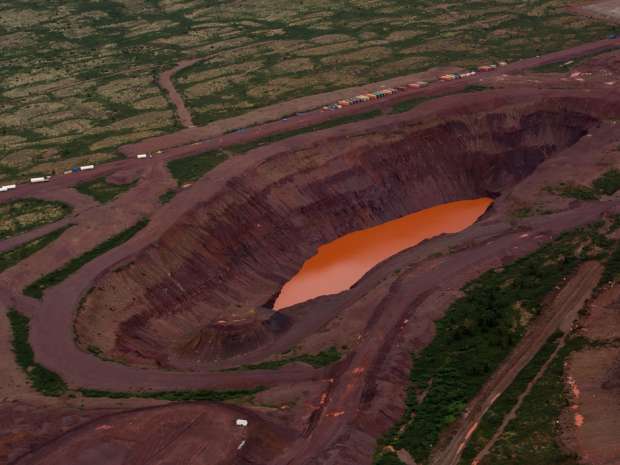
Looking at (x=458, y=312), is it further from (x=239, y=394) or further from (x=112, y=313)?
(x=112, y=313)

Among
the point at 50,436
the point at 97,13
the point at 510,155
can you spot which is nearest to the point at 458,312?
the point at 50,436

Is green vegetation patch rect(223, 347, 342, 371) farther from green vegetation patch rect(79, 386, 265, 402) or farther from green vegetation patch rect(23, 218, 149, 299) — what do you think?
green vegetation patch rect(23, 218, 149, 299)

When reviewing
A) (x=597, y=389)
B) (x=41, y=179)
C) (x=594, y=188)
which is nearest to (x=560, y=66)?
(x=594, y=188)

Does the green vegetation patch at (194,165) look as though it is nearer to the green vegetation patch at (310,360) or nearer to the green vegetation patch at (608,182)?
the green vegetation patch at (310,360)

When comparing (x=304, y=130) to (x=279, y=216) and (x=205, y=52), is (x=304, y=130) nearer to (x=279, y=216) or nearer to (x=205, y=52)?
(x=279, y=216)

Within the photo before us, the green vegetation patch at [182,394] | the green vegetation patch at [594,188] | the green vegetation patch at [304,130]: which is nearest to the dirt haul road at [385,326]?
the green vegetation patch at [182,394]
